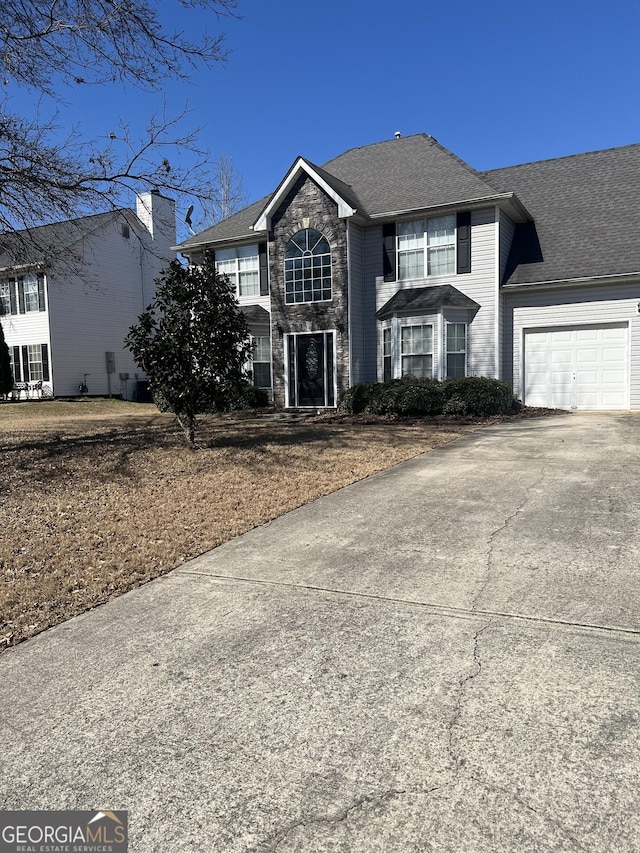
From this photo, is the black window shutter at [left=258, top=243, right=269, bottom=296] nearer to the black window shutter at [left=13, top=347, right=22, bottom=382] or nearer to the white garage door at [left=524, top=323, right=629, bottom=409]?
the white garage door at [left=524, top=323, right=629, bottom=409]

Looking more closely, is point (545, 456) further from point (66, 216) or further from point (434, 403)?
point (66, 216)

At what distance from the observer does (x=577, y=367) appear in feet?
52.6

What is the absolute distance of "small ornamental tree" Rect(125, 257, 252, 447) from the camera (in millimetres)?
9852

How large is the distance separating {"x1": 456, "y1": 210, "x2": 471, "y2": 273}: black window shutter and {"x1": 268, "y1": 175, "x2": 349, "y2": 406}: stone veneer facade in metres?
3.17

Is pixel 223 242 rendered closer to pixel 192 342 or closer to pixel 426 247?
pixel 426 247

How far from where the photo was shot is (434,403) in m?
14.7

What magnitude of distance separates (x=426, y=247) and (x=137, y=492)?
40.8 ft

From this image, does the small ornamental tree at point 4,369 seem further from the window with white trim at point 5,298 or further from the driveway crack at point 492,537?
the driveway crack at point 492,537

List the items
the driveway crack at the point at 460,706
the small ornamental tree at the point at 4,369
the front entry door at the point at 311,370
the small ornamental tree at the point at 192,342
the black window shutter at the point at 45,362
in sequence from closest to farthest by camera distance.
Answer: the driveway crack at the point at 460,706 < the small ornamental tree at the point at 192,342 < the front entry door at the point at 311,370 < the small ornamental tree at the point at 4,369 < the black window shutter at the point at 45,362

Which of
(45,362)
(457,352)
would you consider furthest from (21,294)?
(457,352)

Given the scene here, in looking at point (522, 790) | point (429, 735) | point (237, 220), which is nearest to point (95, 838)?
point (429, 735)

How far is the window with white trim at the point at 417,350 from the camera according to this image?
16.5 metres

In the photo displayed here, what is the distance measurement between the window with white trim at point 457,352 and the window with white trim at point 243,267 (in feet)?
21.8

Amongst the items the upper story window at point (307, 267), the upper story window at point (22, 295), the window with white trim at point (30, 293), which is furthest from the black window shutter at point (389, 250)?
the window with white trim at point (30, 293)
